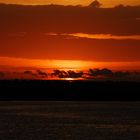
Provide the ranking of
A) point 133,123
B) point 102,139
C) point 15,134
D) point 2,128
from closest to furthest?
point 102,139
point 15,134
point 2,128
point 133,123

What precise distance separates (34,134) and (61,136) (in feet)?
18.5

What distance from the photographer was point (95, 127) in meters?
119

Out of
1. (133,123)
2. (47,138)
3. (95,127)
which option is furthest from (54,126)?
(47,138)

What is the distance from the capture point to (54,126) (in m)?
122

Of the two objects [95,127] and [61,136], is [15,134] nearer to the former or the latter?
[61,136]

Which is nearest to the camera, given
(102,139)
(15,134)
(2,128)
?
(102,139)

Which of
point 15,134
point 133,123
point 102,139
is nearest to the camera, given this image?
point 102,139

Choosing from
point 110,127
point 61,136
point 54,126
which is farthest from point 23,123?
point 61,136

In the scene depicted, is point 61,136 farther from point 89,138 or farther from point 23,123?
point 23,123

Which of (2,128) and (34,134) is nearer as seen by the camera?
(34,134)

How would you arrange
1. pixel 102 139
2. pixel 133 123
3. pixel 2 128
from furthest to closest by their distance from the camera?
pixel 133 123, pixel 2 128, pixel 102 139

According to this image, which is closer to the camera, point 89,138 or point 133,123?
point 89,138

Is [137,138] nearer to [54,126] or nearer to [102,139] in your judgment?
[102,139]

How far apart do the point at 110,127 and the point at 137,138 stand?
2072cm
